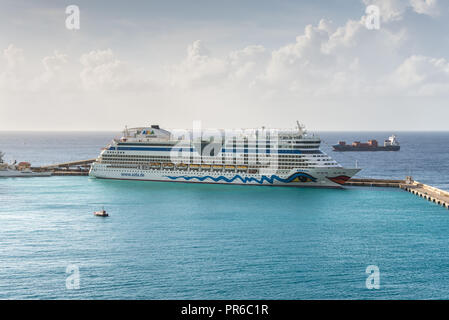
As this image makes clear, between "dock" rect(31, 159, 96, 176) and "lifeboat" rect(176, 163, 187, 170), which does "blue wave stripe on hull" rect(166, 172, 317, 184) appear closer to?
"lifeboat" rect(176, 163, 187, 170)

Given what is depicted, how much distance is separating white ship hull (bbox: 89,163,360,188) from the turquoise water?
5.81 meters

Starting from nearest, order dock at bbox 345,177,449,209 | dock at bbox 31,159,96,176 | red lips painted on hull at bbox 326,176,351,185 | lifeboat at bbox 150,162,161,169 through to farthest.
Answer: dock at bbox 345,177,449,209 < red lips painted on hull at bbox 326,176,351,185 < lifeboat at bbox 150,162,161,169 < dock at bbox 31,159,96,176

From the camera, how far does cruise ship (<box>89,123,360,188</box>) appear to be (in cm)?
6712

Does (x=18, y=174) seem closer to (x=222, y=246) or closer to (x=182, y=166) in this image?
(x=182, y=166)

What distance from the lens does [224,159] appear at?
72312 millimetres

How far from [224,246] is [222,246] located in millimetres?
141

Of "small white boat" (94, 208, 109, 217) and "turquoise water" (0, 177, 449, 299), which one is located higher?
"small white boat" (94, 208, 109, 217)

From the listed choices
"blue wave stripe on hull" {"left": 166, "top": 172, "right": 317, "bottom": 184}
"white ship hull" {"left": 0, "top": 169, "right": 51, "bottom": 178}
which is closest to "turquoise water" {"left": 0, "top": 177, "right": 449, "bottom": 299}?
"blue wave stripe on hull" {"left": 166, "top": 172, "right": 317, "bottom": 184}

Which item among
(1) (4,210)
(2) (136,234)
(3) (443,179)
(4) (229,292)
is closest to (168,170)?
(1) (4,210)

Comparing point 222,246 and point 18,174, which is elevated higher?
point 18,174

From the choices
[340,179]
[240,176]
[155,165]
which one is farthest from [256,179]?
[155,165]

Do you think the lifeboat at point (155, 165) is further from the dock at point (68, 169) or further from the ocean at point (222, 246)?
the dock at point (68, 169)

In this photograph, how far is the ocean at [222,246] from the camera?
90.8 feet

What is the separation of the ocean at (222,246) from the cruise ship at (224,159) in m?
5.59
